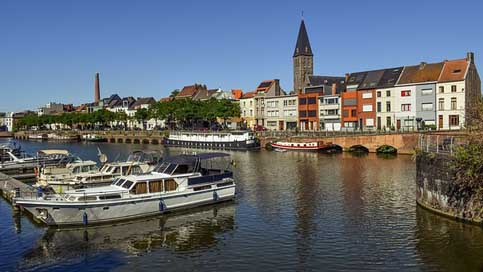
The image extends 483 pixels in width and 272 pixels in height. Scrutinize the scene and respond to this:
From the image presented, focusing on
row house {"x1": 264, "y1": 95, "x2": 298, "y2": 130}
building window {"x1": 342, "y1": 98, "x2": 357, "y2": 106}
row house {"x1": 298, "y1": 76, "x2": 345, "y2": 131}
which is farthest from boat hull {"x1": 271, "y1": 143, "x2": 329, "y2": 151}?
row house {"x1": 264, "y1": 95, "x2": 298, "y2": 130}

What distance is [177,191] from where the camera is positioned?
101ft

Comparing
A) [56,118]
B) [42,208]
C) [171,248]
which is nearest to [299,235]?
[171,248]

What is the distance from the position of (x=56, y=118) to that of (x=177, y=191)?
159 meters

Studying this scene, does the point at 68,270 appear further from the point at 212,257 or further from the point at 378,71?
the point at 378,71

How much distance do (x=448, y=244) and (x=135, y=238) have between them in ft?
54.2

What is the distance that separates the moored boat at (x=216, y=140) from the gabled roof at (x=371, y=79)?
24.5 meters

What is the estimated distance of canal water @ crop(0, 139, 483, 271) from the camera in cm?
2097

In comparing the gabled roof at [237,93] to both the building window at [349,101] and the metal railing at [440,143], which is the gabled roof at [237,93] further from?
the metal railing at [440,143]

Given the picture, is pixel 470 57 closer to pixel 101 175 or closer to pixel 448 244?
pixel 448 244

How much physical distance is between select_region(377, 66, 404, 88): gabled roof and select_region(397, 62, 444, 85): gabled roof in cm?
114

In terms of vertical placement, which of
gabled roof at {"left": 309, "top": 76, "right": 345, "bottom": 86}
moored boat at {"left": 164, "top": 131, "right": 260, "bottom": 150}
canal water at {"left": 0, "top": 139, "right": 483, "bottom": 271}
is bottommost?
canal water at {"left": 0, "top": 139, "right": 483, "bottom": 271}

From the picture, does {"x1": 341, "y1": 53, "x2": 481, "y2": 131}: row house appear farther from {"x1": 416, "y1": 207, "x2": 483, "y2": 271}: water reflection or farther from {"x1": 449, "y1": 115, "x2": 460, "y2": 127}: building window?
{"x1": 416, "y1": 207, "x2": 483, "y2": 271}: water reflection

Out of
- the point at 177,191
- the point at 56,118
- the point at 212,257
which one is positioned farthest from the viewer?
the point at 56,118

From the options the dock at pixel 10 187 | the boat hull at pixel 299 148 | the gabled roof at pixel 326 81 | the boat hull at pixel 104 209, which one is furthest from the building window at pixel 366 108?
the dock at pixel 10 187
